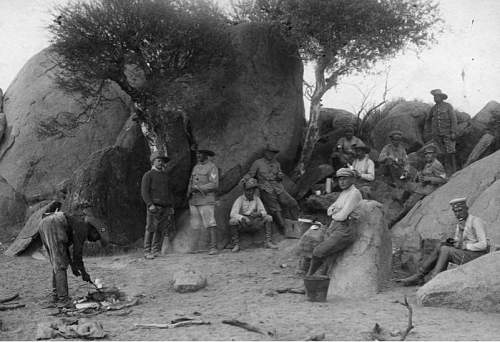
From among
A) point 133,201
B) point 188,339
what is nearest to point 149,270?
point 133,201

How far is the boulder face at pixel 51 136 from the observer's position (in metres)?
14.4

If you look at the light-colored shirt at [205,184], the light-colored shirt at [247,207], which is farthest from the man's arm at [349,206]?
the light-colored shirt at [205,184]

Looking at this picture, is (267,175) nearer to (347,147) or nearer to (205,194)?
(205,194)

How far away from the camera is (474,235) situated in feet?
27.0

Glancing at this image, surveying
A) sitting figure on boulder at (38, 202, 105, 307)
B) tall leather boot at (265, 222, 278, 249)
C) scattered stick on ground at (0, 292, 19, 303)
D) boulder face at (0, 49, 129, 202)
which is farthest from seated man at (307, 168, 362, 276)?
boulder face at (0, 49, 129, 202)

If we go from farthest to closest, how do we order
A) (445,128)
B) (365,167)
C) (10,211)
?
1. (445,128)
2. (10,211)
3. (365,167)

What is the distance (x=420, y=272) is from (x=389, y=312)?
62.8 inches

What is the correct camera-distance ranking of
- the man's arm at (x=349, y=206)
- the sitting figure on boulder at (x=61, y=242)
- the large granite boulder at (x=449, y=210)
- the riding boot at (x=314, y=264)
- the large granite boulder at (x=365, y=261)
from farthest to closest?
1. the large granite boulder at (x=449, y=210)
2. the riding boot at (x=314, y=264)
3. the man's arm at (x=349, y=206)
4. the large granite boulder at (x=365, y=261)
5. the sitting figure on boulder at (x=61, y=242)

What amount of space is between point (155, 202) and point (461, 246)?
231 inches

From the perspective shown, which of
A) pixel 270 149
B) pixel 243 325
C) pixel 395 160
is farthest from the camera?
pixel 395 160

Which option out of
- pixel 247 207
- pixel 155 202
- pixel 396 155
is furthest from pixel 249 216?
pixel 396 155

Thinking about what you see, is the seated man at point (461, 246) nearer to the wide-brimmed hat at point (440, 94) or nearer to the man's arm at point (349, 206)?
the man's arm at point (349, 206)

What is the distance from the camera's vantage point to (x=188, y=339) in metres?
6.23

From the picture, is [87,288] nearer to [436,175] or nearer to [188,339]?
[188,339]
